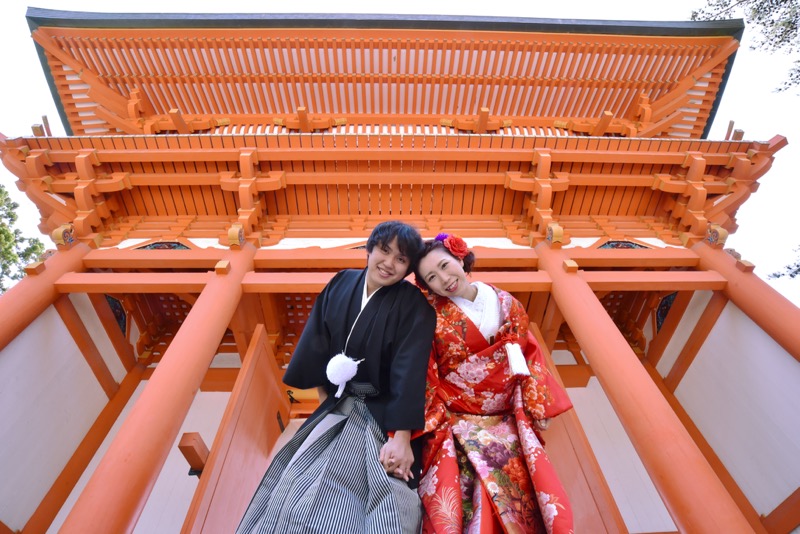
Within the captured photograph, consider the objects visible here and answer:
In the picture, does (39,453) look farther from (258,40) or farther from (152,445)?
(258,40)

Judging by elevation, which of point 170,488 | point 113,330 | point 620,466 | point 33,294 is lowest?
point 170,488

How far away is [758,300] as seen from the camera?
3.46 m

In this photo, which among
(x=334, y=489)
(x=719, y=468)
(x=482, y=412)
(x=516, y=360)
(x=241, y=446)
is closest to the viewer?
(x=334, y=489)

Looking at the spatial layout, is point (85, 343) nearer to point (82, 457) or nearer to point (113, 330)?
point (113, 330)

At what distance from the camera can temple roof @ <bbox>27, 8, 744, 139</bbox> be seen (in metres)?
5.04

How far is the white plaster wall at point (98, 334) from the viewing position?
14.0 ft

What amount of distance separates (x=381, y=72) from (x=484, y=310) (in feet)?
15.8

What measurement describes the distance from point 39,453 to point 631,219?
25.0 feet

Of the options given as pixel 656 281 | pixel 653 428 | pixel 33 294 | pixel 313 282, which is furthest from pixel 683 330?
pixel 33 294

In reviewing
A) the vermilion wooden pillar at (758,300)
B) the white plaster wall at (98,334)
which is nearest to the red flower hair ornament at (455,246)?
the vermilion wooden pillar at (758,300)

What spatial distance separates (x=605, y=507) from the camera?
7.65 ft

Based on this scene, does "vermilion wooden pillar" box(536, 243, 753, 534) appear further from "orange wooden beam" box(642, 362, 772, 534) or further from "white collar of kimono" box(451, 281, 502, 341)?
"white collar of kimono" box(451, 281, 502, 341)

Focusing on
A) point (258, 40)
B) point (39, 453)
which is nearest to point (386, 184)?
point (258, 40)

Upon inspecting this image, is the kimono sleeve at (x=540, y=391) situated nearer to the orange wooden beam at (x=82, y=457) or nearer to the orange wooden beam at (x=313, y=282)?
the orange wooden beam at (x=313, y=282)
